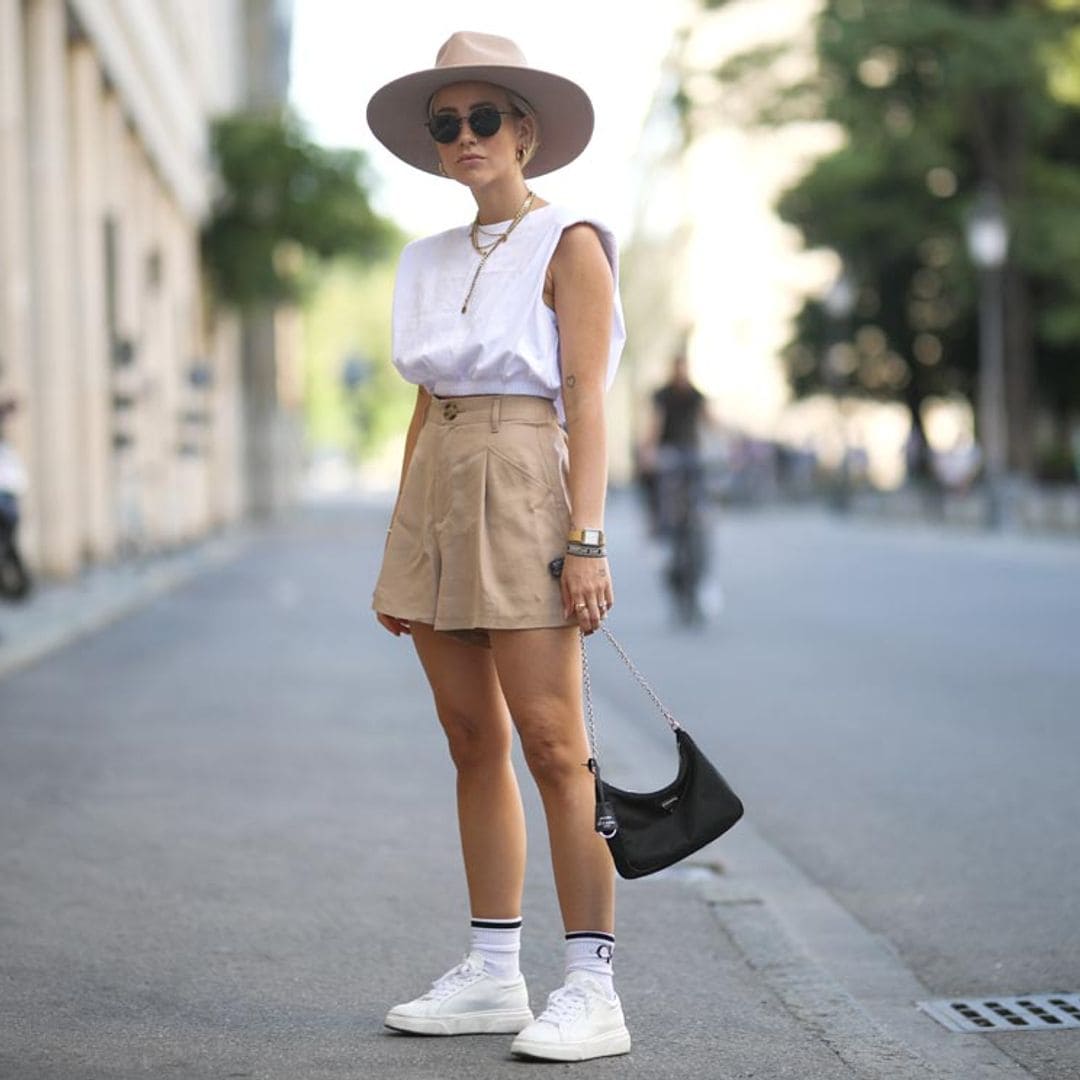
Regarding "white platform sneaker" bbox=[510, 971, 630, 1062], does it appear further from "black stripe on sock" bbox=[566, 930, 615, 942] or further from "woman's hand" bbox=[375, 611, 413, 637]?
"woman's hand" bbox=[375, 611, 413, 637]

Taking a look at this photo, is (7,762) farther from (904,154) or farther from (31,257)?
(904,154)

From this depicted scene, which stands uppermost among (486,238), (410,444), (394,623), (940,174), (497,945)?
(940,174)

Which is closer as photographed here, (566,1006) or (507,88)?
(566,1006)

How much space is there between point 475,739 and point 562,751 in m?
0.25

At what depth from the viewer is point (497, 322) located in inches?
167

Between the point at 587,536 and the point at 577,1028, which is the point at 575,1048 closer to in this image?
the point at 577,1028

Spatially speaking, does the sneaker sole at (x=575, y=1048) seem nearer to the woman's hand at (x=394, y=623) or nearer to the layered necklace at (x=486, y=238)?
the woman's hand at (x=394, y=623)

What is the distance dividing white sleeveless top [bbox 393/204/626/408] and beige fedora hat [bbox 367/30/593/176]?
6.9 inches

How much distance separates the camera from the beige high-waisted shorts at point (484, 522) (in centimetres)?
418

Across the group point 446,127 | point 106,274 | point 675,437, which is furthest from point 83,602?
point 446,127

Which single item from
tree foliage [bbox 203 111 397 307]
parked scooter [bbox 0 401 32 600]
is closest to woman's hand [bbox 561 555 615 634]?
parked scooter [bbox 0 401 32 600]

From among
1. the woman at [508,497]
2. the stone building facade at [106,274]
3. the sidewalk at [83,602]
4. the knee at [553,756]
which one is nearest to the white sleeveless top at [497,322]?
the woman at [508,497]

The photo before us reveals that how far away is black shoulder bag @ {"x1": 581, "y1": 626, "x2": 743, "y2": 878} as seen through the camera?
416 cm

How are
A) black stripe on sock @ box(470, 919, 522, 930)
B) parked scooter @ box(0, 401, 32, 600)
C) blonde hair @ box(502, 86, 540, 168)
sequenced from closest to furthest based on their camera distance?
blonde hair @ box(502, 86, 540, 168) → black stripe on sock @ box(470, 919, 522, 930) → parked scooter @ box(0, 401, 32, 600)
